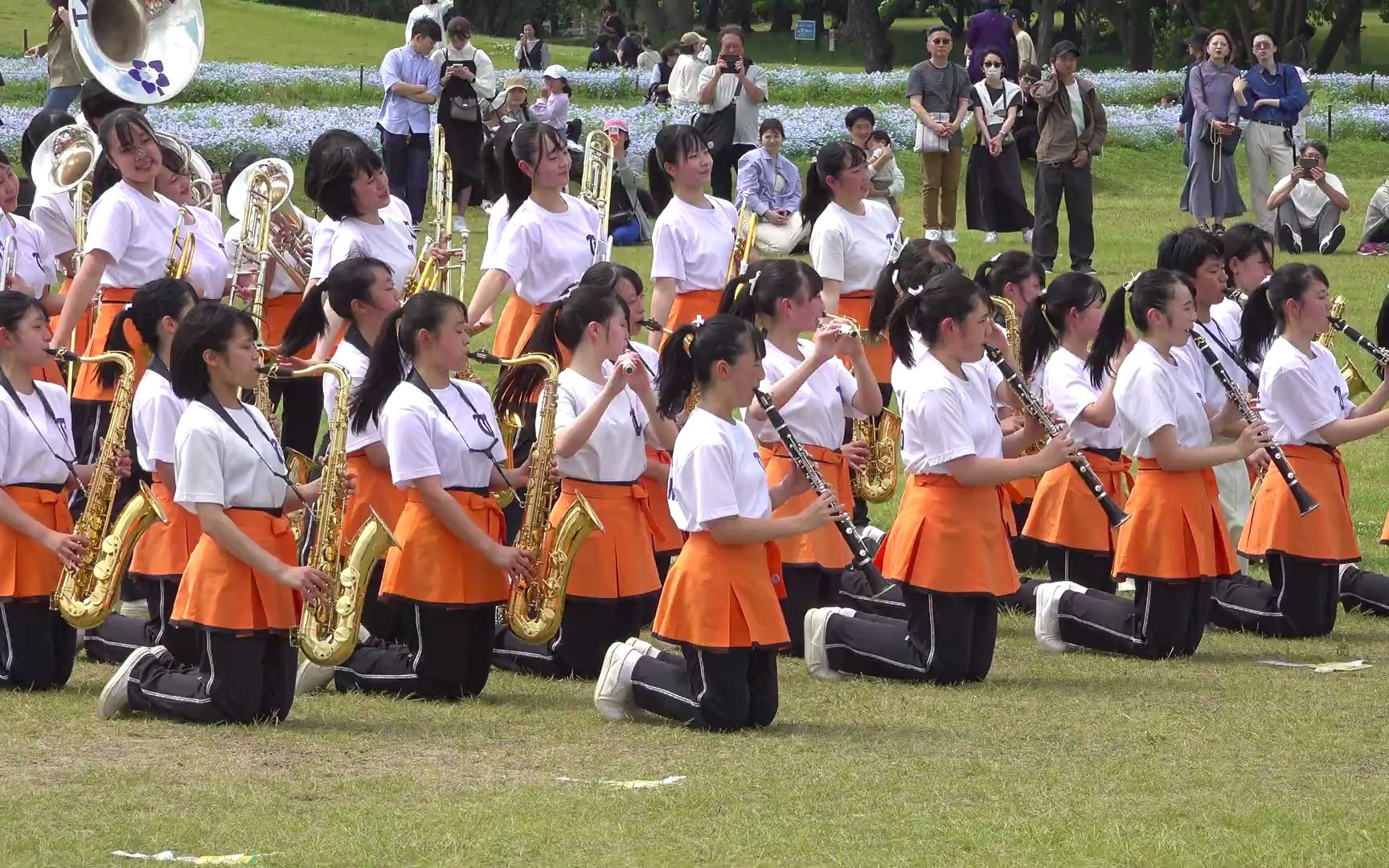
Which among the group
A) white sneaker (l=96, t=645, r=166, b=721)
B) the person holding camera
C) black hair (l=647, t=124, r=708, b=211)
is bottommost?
white sneaker (l=96, t=645, r=166, b=721)

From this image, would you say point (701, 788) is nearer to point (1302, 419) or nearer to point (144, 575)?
point (144, 575)

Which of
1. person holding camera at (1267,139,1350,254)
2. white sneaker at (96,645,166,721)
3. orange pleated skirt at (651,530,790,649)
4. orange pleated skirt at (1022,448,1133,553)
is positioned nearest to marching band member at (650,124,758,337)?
orange pleated skirt at (1022,448,1133,553)

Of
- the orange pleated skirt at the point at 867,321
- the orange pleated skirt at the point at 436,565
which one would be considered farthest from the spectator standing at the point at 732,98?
the orange pleated skirt at the point at 436,565

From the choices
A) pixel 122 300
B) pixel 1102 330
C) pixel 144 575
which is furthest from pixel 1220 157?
pixel 144 575

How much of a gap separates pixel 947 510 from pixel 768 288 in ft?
3.90

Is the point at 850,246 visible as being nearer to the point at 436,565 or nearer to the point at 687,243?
the point at 687,243

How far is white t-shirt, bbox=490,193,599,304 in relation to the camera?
9594mm

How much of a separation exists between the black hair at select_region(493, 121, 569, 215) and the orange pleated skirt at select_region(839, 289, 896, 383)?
174 centimetres

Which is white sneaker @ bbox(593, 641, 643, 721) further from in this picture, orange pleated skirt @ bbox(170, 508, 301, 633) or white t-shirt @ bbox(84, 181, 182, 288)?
white t-shirt @ bbox(84, 181, 182, 288)

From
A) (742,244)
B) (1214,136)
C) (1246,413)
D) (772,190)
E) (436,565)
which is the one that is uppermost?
(1214,136)

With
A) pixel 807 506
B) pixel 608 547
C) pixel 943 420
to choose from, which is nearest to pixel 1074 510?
pixel 807 506

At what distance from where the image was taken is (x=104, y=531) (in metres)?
7.78

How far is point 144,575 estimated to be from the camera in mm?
7824

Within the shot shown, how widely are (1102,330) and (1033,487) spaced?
1667 millimetres
